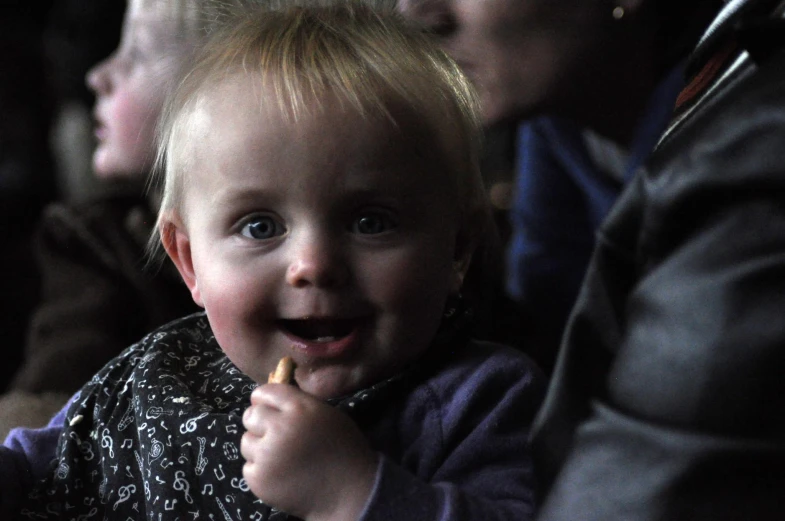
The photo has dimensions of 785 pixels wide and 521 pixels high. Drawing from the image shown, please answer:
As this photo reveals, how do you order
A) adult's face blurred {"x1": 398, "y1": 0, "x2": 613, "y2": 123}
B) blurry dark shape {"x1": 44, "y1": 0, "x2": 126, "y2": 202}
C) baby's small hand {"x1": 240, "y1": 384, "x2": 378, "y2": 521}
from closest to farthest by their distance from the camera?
baby's small hand {"x1": 240, "y1": 384, "x2": 378, "y2": 521}
adult's face blurred {"x1": 398, "y1": 0, "x2": 613, "y2": 123}
blurry dark shape {"x1": 44, "y1": 0, "x2": 126, "y2": 202}

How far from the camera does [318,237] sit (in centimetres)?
66

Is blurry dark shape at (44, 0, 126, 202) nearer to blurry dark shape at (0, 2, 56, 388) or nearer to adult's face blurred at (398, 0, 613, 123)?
blurry dark shape at (0, 2, 56, 388)

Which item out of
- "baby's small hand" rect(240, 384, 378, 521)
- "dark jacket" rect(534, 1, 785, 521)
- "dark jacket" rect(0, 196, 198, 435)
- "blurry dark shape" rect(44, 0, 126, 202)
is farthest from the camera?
"blurry dark shape" rect(44, 0, 126, 202)

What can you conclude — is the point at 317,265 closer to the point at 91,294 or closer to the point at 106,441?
the point at 106,441

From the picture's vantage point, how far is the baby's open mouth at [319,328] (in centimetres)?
68

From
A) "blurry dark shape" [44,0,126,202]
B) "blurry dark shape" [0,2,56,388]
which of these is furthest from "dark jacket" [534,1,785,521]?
"blurry dark shape" [44,0,126,202]

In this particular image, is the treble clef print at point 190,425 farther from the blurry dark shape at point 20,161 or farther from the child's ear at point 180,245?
the blurry dark shape at point 20,161

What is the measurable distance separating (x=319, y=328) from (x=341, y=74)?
0.19 metres

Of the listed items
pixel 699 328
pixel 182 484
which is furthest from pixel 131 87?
pixel 699 328

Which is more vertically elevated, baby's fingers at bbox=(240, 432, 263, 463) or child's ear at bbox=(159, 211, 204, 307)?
child's ear at bbox=(159, 211, 204, 307)

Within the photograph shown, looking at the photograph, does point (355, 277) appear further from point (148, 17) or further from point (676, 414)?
point (148, 17)

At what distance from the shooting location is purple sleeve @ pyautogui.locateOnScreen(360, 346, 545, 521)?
1.98 feet

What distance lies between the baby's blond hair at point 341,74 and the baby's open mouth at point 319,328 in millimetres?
133

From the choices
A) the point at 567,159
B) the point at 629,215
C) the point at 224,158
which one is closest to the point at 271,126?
the point at 224,158
